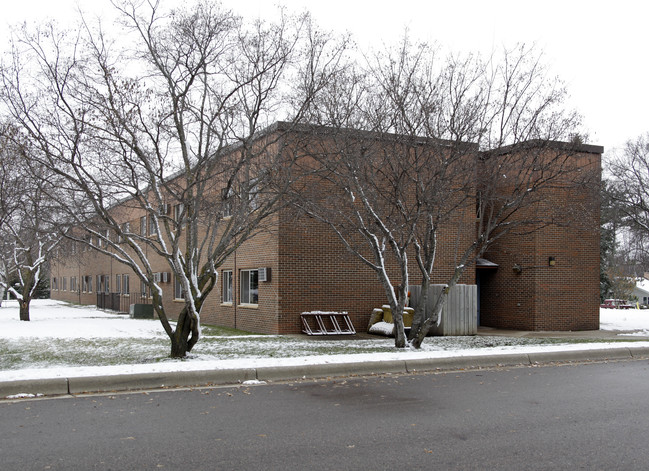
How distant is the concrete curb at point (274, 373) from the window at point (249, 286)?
365 inches

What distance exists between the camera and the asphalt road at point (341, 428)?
5.85m

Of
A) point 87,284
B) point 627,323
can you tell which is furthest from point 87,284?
point 627,323

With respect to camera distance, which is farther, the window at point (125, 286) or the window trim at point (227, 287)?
the window at point (125, 286)

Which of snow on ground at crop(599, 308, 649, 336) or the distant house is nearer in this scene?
snow on ground at crop(599, 308, 649, 336)

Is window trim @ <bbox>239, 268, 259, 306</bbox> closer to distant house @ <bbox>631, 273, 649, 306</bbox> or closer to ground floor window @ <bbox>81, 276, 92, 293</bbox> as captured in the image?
ground floor window @ <bbox>81, 276, 92, 293</bbox>

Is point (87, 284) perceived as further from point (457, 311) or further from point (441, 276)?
point (457, 311)

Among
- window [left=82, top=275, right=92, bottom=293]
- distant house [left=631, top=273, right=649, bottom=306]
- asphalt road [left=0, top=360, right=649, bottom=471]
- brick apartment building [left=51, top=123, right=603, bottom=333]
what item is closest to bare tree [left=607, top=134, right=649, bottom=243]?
brick apartment building [left=51, top=123, right=603, bottom=333]

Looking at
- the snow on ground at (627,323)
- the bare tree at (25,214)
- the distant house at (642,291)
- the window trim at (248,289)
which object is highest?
the bare tree at (25,214)

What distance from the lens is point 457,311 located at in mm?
19000

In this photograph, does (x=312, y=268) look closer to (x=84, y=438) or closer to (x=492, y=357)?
(x=492, y=357)

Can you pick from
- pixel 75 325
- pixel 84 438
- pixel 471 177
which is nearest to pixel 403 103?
pixel 471 177

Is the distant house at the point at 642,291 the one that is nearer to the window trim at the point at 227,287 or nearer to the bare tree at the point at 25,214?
the window trim at the point at 227,287

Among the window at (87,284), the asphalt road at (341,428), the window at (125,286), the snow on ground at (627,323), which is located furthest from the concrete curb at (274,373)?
the window at (87,284)

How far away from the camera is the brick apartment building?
744 inches
